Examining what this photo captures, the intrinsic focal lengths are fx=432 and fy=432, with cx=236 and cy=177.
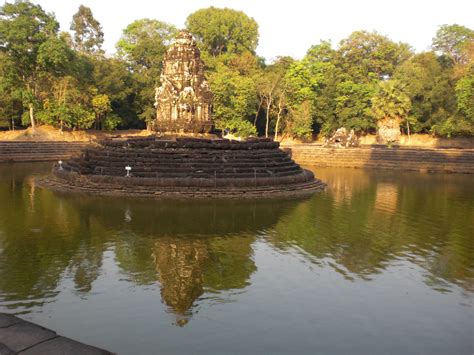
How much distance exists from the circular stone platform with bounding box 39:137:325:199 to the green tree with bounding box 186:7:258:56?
168ft

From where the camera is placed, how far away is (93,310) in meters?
9.19

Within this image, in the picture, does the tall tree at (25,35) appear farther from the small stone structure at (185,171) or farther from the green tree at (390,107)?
the green tree at (390,107)

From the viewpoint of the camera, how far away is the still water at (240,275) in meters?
8.34

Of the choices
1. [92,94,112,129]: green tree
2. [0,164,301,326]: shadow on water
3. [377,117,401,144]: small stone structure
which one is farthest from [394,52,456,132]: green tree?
[0,164,301,326]: shadow on water

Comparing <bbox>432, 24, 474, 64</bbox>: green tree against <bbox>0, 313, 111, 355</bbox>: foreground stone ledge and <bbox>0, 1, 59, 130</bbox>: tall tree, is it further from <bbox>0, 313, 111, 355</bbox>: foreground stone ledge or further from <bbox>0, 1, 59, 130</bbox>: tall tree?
<bbox>0, 313, 111, 355</bbox>: foreground stone ledge

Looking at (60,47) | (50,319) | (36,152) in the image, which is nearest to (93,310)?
(50,319)

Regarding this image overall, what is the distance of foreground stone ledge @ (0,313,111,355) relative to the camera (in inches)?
233

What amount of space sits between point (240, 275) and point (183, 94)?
2437 cm

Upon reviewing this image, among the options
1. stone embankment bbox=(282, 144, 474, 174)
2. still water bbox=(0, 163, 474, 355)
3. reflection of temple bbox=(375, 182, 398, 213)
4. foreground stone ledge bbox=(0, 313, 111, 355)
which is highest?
stone embankment bbox=(282, 144, 474, 174)

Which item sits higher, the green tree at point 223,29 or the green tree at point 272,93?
the green tree at point 223,29

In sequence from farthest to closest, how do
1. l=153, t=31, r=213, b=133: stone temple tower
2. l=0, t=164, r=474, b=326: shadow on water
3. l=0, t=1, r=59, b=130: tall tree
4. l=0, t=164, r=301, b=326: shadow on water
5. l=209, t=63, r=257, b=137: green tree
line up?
l=209, t=63, r=257, b=137: green tree, l=0, t=1, r=59, b=130: tall tree, l=153, t=31, r=213, b=133: stone temple tower, l=0, t=164, r=474, b=326: shadow on water, l=0, t=164, r=301, b=326: shadow on water

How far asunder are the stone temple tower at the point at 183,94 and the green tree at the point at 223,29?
4037cm

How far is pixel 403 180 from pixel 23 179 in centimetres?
2696

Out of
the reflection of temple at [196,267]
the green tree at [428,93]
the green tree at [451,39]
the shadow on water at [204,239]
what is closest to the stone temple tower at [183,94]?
the shadow on water at [204,239]
